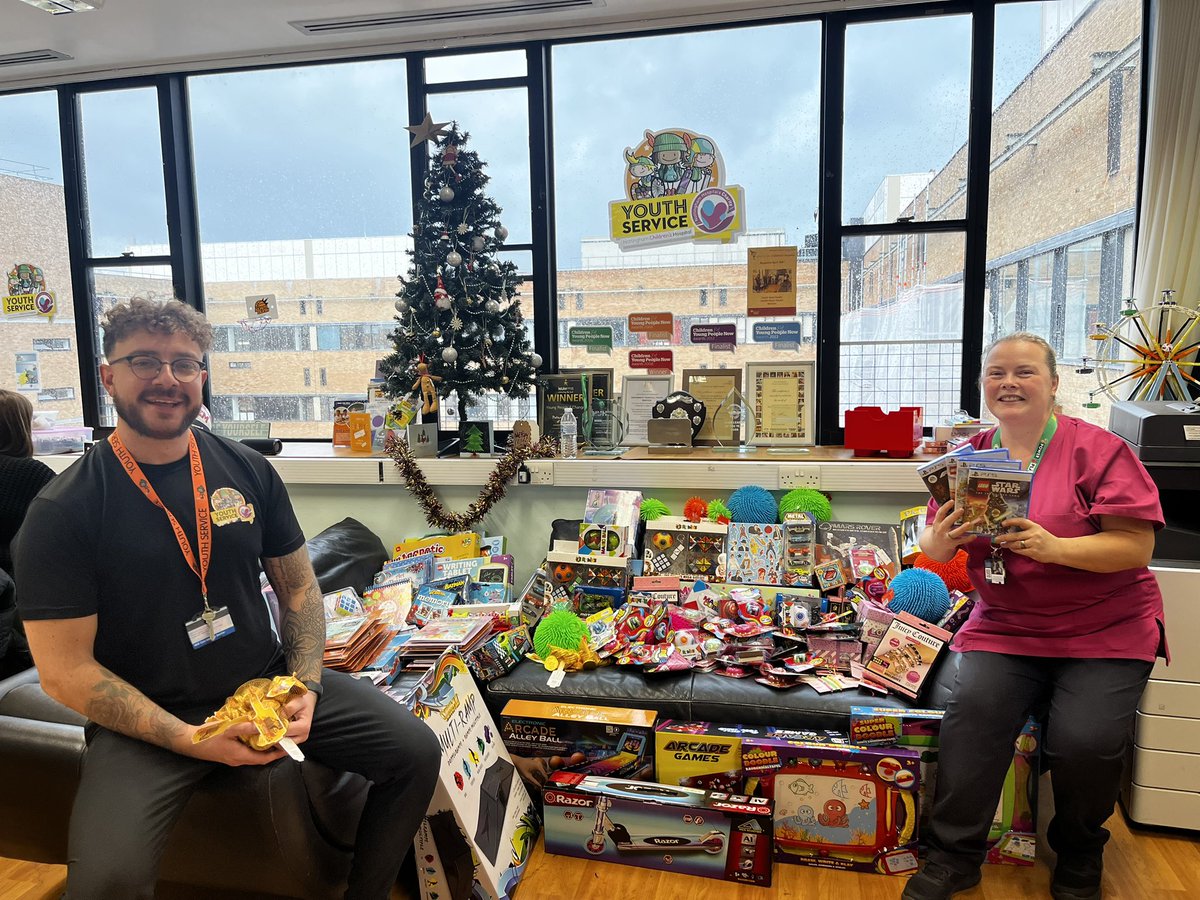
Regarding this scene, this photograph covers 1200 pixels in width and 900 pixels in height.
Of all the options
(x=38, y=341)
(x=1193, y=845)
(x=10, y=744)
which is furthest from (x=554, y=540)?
(x=38, y=341)

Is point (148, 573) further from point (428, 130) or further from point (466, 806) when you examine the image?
point (428, 130)

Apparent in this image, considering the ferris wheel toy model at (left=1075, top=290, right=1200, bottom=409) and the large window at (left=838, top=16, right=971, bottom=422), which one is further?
the large window at (left=838, top=16, right=971, bottom=422)

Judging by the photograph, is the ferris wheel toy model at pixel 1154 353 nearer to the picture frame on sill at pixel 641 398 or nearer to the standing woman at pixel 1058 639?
the standing woman at pixel 1058 639

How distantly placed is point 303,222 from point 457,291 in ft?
3.78

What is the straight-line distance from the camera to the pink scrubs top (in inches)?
73.2

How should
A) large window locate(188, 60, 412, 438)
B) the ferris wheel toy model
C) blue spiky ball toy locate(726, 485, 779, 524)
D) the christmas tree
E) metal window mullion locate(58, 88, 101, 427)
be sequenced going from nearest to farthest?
the ferris wheel toy model → blue spiky ball toy locate(726, 485, 779, 524) → the christmas tree → large window locate(188, 60, 412, 438) → metal window mullion locate(58, 88, 101, 427)

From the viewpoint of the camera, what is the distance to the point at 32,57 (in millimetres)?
3672

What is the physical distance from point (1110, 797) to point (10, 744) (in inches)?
104

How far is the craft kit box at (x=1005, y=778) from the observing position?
2023 mm

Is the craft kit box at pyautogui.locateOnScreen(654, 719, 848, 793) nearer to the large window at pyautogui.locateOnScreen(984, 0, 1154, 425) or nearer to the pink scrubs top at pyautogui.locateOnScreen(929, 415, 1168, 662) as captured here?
the pink scrubs top at pyautogui.locateOnScreen(929, 415, 1168, 662)

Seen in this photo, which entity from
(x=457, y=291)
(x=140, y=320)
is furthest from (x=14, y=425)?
(x=457, y=291)

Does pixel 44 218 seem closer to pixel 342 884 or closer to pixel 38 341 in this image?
pixel 38 341

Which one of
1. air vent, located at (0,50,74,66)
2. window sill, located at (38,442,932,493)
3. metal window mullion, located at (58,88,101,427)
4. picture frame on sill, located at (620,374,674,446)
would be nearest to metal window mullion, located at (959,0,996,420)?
window sill, located at (38,442,932,493)

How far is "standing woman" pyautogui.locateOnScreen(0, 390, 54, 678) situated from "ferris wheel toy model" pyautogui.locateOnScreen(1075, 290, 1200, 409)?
357cm
